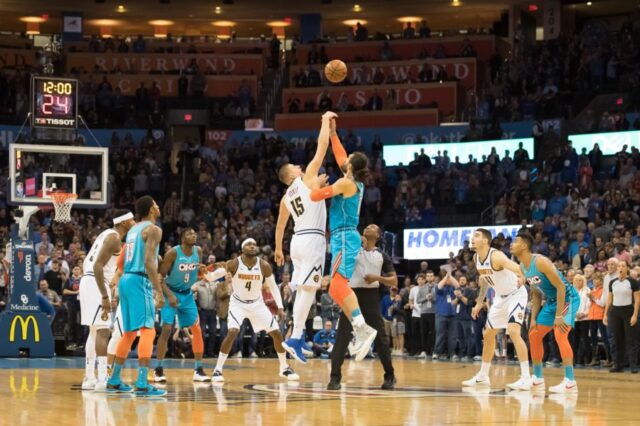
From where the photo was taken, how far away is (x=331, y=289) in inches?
547

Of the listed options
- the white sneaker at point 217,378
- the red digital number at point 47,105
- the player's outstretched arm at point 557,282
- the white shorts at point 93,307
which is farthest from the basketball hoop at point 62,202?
the player's outstretched arm at point 557,282

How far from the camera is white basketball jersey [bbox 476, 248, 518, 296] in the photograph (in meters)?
15.8

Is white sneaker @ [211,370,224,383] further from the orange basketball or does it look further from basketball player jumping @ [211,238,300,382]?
the orange basketball

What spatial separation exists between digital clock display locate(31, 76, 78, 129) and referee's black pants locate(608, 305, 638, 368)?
1185cm

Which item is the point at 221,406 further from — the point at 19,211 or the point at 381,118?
the point at 381,118

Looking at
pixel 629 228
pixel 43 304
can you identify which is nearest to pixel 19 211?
pixel 43 304

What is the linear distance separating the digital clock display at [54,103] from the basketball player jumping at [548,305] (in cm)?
1176

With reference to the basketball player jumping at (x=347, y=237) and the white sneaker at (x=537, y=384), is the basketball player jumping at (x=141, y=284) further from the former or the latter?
the white sneaker at (x=537, y=384)

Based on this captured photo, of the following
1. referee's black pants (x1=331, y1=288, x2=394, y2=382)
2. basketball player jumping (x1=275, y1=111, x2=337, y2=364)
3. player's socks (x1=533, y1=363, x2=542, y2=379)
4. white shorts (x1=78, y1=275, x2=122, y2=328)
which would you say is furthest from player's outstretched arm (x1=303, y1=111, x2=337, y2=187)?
player's socks (x1=533, y1=363, x2=542, y2=379)

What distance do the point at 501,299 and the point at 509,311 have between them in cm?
23

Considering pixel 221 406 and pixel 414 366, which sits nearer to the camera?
pixel 221 406

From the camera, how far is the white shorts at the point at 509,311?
52.5 ft

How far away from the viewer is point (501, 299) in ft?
52.9

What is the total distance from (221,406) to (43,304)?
1283 centimetres
